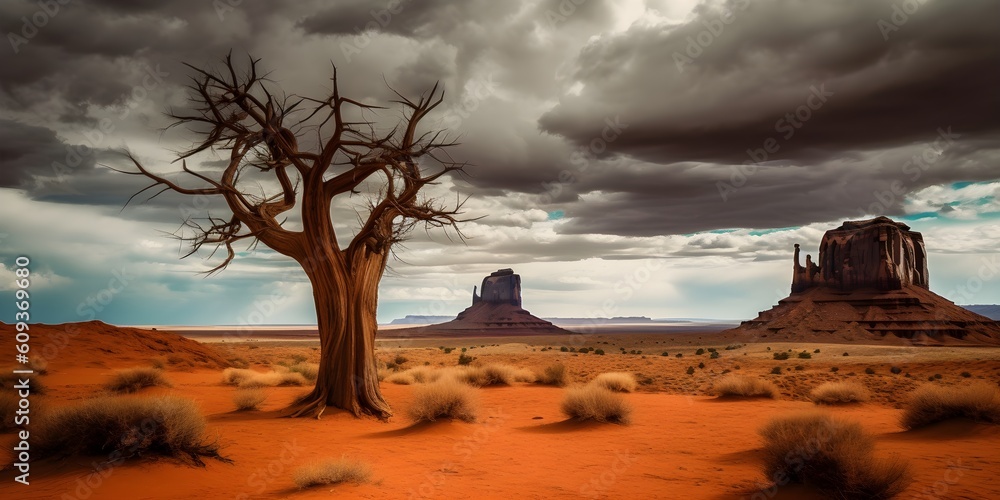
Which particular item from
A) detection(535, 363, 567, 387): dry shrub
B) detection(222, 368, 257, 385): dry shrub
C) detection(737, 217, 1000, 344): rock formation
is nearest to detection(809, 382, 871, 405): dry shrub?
detection(535, 363, 567, 387): dry shrub

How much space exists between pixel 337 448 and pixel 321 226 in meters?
5.94

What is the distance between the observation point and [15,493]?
6.54 m

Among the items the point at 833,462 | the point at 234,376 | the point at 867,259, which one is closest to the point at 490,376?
the point at 234,376

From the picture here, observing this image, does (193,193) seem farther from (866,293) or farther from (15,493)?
(866,293)

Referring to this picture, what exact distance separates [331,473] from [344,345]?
22.0 feet

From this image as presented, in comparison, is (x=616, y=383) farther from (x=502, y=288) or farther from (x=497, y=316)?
(x=502, y=288)

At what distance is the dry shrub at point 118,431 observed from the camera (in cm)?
765

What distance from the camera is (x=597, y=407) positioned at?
522 inches

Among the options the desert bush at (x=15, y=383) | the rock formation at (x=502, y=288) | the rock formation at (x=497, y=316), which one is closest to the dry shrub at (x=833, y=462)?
the desert bush at (x=15, y=383)

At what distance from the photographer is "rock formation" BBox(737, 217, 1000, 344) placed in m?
69.0

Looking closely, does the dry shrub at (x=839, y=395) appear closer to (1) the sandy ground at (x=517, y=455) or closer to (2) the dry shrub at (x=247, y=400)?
(1) the sandy ground at (x=517, y=455)

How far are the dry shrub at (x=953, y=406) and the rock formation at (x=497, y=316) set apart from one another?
129322 mm

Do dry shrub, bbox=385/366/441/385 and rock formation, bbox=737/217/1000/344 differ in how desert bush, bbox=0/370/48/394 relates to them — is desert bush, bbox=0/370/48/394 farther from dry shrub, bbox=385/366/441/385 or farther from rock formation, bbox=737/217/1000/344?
rock formation, bbox=737/217/1000/344

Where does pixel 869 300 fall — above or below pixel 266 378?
above
